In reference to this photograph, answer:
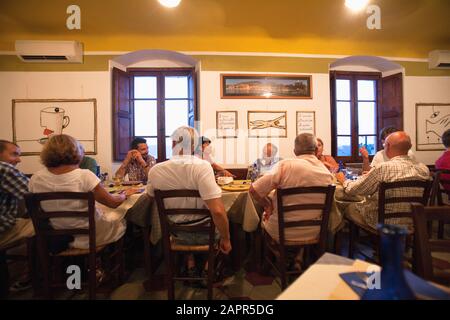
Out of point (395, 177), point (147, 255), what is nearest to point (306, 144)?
point (395, 177)

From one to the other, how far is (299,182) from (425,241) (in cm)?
82

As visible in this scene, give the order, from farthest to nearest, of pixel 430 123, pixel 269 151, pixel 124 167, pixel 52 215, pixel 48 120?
pixel 430 123
pixel 48 120
pixel 269 151
pixel 124 167
pixel 52 215

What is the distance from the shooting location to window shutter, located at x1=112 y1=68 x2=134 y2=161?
391 cm

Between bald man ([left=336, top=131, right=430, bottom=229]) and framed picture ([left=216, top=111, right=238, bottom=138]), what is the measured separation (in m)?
2.27

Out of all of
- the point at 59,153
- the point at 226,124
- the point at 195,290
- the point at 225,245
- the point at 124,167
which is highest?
the point at 226,124

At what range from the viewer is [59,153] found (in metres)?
1.55

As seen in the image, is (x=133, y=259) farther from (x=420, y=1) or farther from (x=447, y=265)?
(x=420, y=1)

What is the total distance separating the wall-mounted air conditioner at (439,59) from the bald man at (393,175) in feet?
11.6

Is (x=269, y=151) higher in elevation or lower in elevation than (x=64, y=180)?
higher

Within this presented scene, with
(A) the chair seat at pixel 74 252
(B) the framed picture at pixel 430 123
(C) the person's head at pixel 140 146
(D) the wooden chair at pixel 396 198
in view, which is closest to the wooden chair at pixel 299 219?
(D) the wooden chair at pixel 396 198

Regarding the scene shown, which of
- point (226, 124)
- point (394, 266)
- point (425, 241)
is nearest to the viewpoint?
point (394, 266)

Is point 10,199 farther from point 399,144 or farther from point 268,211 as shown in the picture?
point 399,144

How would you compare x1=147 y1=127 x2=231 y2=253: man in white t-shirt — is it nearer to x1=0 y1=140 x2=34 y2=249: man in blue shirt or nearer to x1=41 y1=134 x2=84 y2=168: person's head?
x1=41 y1=134 x2=84 y2=168: person's head

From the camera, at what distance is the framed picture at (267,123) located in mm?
4004
